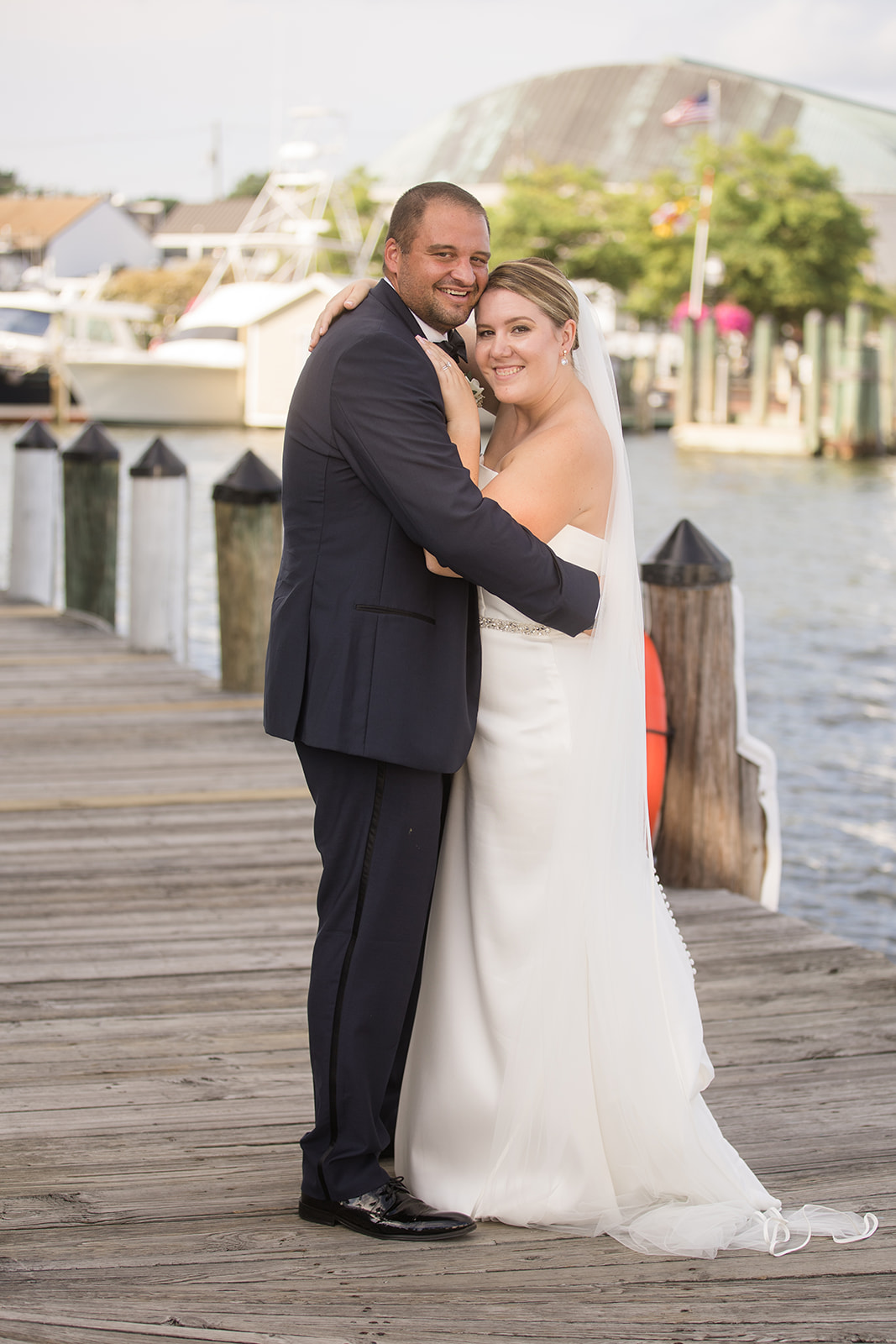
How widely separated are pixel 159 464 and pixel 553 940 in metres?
Answer: 5.60

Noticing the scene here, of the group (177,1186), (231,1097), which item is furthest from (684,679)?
(177,1186)

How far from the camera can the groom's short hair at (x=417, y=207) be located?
236 centimetres

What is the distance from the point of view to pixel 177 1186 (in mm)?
2557

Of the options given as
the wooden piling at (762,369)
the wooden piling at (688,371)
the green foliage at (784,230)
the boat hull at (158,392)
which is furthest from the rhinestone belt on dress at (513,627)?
the green foliage at (784,230)

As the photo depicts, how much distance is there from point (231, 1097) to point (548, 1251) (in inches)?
32.8

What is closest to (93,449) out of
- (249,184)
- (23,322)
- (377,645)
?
(377,645)

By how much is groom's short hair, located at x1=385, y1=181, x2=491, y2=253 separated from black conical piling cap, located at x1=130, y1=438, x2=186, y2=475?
5396mm

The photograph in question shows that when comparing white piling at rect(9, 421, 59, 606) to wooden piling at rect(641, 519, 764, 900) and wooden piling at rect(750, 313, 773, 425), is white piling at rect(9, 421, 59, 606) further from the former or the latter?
wooden piling at rect(750, 313, 773, 425)

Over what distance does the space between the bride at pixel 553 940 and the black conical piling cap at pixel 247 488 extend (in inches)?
167

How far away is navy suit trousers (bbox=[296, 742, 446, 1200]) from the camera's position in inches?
95.9

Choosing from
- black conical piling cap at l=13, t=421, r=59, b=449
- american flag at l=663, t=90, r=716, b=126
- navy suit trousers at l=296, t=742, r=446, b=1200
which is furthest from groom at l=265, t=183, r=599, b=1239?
american flag at l=663, t=90, r=716, b=126

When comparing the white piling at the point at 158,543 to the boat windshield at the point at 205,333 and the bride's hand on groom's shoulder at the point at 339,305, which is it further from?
the boat windshield at the point at 205,333

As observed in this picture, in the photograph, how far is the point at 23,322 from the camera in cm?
4456

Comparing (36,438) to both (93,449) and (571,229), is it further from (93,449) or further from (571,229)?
(571,229)
